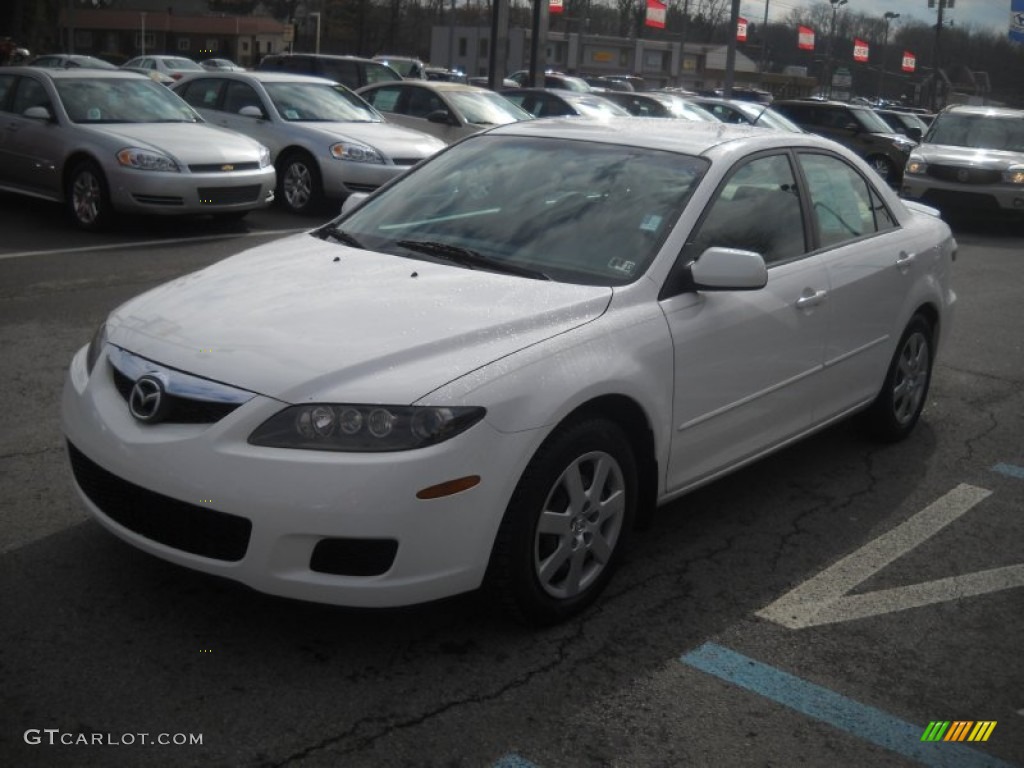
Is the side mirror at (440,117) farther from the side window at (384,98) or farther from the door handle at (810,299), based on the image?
the door handle at (810,299)

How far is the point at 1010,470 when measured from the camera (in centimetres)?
584

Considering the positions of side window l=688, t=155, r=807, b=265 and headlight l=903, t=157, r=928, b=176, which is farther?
headlight l=903, t=157, r=928, b=176

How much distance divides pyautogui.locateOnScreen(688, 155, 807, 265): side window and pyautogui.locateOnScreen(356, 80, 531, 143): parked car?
11694 millimetres

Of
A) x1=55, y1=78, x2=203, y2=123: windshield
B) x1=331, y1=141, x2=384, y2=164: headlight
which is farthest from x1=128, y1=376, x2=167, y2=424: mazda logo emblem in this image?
x1=331, y1=141, x2=384, y2=164: headlight

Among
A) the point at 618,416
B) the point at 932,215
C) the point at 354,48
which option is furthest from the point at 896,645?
the point at 354,48

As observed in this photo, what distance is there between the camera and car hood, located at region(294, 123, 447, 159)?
534 inches

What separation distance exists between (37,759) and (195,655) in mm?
617

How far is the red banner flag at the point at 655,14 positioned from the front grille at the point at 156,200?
40571mm

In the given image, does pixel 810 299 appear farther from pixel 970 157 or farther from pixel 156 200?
pixel 970 157

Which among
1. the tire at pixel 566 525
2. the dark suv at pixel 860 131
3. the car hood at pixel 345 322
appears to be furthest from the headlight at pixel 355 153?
the dark suv at pixel 860 131

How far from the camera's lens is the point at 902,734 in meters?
3.35

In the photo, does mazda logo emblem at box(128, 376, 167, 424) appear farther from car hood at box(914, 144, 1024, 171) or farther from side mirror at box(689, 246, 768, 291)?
car hood at box(914, 144, 1024, 171)

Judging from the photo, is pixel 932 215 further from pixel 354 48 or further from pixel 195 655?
pixel 354 48

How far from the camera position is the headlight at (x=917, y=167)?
56.3 feet
